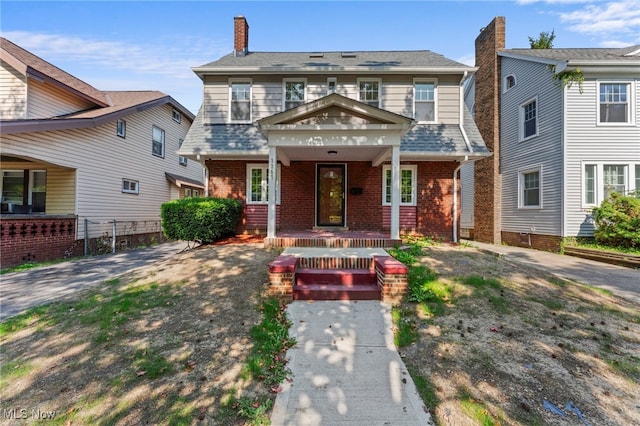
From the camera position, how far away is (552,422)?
2.46 metres

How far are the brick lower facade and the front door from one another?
210mm

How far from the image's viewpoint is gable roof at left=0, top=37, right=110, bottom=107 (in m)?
9.47

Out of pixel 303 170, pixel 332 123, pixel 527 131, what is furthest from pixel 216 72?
A: pixel 527 131

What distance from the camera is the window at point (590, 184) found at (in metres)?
10.4

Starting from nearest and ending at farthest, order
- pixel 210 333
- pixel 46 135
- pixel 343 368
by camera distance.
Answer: pixel 343 368 < pixel 210 333 < pixel 46 135

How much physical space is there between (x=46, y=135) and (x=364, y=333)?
11789 millimetres

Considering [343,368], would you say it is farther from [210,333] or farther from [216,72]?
[216,72]

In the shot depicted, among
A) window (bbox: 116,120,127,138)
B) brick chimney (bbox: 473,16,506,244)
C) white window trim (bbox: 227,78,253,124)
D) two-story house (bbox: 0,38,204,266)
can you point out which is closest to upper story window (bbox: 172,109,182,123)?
two-story house (bbox: 0,38,204,266)

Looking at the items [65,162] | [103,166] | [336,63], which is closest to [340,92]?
[336,63]

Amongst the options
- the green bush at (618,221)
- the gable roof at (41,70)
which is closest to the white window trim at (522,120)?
the green bush at (618,221)

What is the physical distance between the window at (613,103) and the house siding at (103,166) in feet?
63.5

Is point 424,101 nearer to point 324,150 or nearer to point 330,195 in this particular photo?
point 324,150

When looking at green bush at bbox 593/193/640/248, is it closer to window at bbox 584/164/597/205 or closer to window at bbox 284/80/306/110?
window at bbox 584/164/597/205

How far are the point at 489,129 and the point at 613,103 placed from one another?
14.4ft
